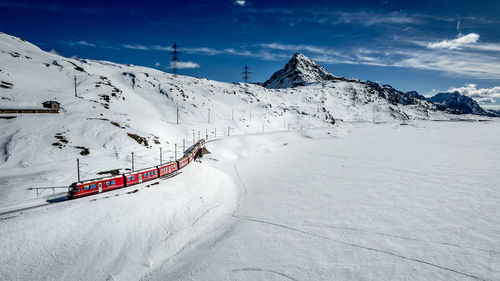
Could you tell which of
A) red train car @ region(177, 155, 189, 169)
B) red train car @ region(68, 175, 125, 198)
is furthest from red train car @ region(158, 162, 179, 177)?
red train car @ region(68, 175, 125, 198)

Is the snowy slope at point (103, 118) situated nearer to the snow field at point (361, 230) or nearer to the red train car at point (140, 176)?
the red train car at point (140, 176)

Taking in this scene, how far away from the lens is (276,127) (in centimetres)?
10488

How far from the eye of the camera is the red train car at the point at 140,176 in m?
→ 26.9

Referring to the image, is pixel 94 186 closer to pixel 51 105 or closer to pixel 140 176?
pixel 140 176

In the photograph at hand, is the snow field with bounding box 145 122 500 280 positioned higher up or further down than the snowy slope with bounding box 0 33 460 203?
further down

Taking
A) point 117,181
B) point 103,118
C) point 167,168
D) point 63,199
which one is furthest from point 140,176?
point 103,118

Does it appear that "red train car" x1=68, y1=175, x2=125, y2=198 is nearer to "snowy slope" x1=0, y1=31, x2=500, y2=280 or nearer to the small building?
"snowy slope" x1=0, y1=31, x2=500, y2=280

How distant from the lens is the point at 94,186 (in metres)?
23.6

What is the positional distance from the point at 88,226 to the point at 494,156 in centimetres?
7753

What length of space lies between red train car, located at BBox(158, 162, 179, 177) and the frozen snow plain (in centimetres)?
197

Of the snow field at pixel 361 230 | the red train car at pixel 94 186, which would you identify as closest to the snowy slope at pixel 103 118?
the red train car at pixel 94 186

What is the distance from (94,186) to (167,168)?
1020cm

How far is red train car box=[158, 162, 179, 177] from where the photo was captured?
31.4m

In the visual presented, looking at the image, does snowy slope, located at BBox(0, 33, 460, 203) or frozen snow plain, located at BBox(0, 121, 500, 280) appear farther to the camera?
snowy slope, located at BBox(0, 33, 460, 203)
